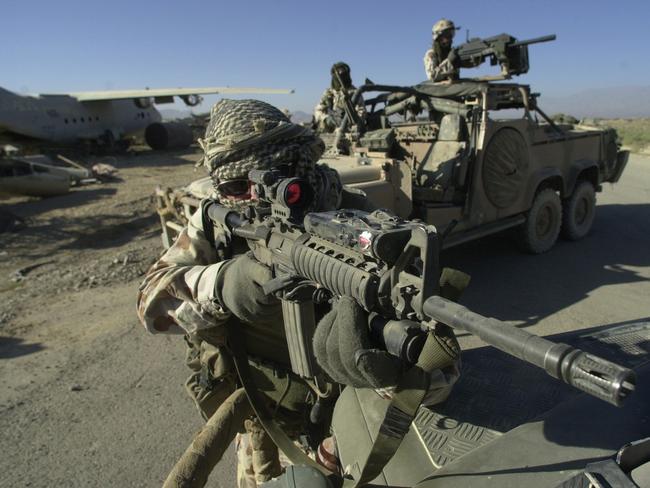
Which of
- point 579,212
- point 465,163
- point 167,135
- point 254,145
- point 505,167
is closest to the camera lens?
point 254,145

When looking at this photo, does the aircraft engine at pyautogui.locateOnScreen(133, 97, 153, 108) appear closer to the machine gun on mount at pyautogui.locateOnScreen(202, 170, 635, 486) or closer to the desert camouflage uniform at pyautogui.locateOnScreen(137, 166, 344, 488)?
the desert camouflage uniform at pyautogui.locateOnScreen(137, 166, 344, 488)

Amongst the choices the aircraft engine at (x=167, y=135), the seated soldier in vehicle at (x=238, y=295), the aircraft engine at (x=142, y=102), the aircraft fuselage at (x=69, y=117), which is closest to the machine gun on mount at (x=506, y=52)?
the seated soldier in vehicle at (x=238, y=295)

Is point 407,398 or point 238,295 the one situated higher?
point 238,295

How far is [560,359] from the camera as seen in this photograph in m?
0.94

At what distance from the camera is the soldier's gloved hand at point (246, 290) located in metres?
1.89

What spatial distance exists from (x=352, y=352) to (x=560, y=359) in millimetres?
607

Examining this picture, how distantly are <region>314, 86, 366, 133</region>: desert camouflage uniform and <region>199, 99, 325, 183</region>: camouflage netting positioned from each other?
4.54 metres

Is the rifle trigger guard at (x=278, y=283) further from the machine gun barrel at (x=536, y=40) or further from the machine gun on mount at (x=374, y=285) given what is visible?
the machine gun barrel at (x=536, y=40)

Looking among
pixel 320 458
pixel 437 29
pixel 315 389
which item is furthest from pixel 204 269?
pixel 437 29

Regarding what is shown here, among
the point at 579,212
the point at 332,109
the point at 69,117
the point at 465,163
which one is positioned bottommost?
the point at 579,212

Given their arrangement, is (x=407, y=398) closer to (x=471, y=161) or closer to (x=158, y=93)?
(x=471, y=161)

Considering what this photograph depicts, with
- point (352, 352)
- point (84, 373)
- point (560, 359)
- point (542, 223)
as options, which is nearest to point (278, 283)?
point (352, 352)

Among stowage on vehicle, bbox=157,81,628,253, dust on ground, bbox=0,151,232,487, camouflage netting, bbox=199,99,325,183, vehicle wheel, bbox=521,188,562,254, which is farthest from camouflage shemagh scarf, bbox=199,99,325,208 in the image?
vehicle wheel, bbox=521,188,562,254

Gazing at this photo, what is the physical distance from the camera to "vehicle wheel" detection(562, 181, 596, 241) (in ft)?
23.2
